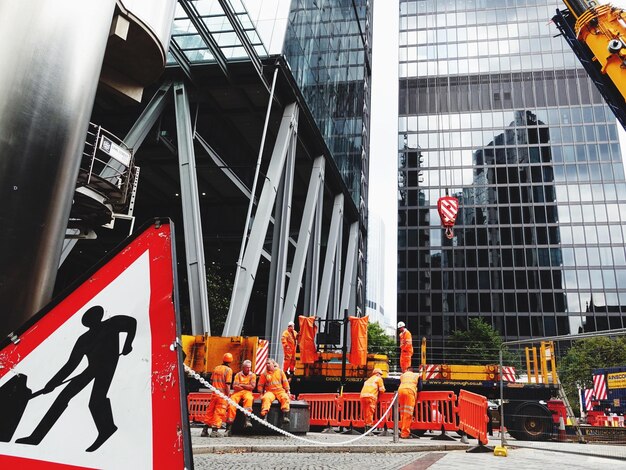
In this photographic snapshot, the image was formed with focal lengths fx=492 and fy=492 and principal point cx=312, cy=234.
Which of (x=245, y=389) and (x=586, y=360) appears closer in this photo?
(x=586, y=360)

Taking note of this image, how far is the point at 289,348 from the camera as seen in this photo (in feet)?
48.8

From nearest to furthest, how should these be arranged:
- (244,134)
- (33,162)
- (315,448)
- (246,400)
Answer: (33,162) → (315,448) → (246,400) → (244,134)

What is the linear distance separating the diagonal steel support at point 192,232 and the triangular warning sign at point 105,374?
1582 cm

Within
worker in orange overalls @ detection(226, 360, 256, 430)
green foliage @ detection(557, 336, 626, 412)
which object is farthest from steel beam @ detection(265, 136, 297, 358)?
green foliage @ detection(557, 336, 626, 412)

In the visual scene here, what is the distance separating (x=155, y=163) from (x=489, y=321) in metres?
42.2

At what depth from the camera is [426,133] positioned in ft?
215

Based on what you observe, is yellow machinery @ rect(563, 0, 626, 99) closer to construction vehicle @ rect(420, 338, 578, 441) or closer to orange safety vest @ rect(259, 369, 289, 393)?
construction vehicle @ rect(420, 338, 578, 441)

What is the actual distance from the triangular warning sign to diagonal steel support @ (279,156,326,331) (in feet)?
66.9

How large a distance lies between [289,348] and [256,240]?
5.60m

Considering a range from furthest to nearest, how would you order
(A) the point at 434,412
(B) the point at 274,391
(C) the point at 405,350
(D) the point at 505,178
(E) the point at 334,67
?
(D) the point at 505,178
(E) the point at 334,67
(C) the point at 405,350
(A) the point at 434,412
(B) the point at 274,391

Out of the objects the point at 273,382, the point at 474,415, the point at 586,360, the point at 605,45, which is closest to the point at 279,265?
the point at 273,382

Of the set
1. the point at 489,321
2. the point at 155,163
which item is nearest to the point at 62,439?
the point at 155,163

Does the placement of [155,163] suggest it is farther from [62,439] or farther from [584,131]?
[584,131]

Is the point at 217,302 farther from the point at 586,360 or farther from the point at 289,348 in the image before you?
the point at 586,360
